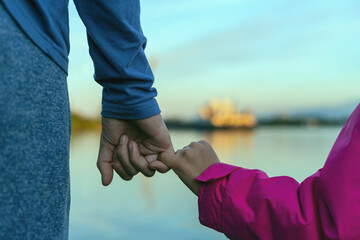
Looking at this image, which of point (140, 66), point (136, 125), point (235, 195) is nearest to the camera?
point (235, 195)

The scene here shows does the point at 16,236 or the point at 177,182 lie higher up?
the point at 16,236

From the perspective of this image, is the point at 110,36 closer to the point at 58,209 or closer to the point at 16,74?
the point at 16,74

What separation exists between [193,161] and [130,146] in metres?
0.25

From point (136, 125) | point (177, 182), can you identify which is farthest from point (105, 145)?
point (177, 182)

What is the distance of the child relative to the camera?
846mm

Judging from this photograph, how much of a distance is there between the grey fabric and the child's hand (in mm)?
487

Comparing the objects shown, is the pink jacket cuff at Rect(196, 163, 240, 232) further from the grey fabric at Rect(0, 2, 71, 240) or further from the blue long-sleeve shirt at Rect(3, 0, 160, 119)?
the grey fabric at Rect(0, 2, 71, 240)

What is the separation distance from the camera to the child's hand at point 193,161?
118 centimetres

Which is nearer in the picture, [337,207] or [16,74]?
[16,74]

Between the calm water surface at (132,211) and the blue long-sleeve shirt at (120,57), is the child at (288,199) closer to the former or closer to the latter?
the blue long-sleeve shirt at (120,57)

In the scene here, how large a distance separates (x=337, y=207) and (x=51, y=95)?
0.70 meters

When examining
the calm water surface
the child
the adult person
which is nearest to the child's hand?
the child

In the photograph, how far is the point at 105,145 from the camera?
132 centimetres

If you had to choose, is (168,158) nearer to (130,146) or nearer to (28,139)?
(130,146)
